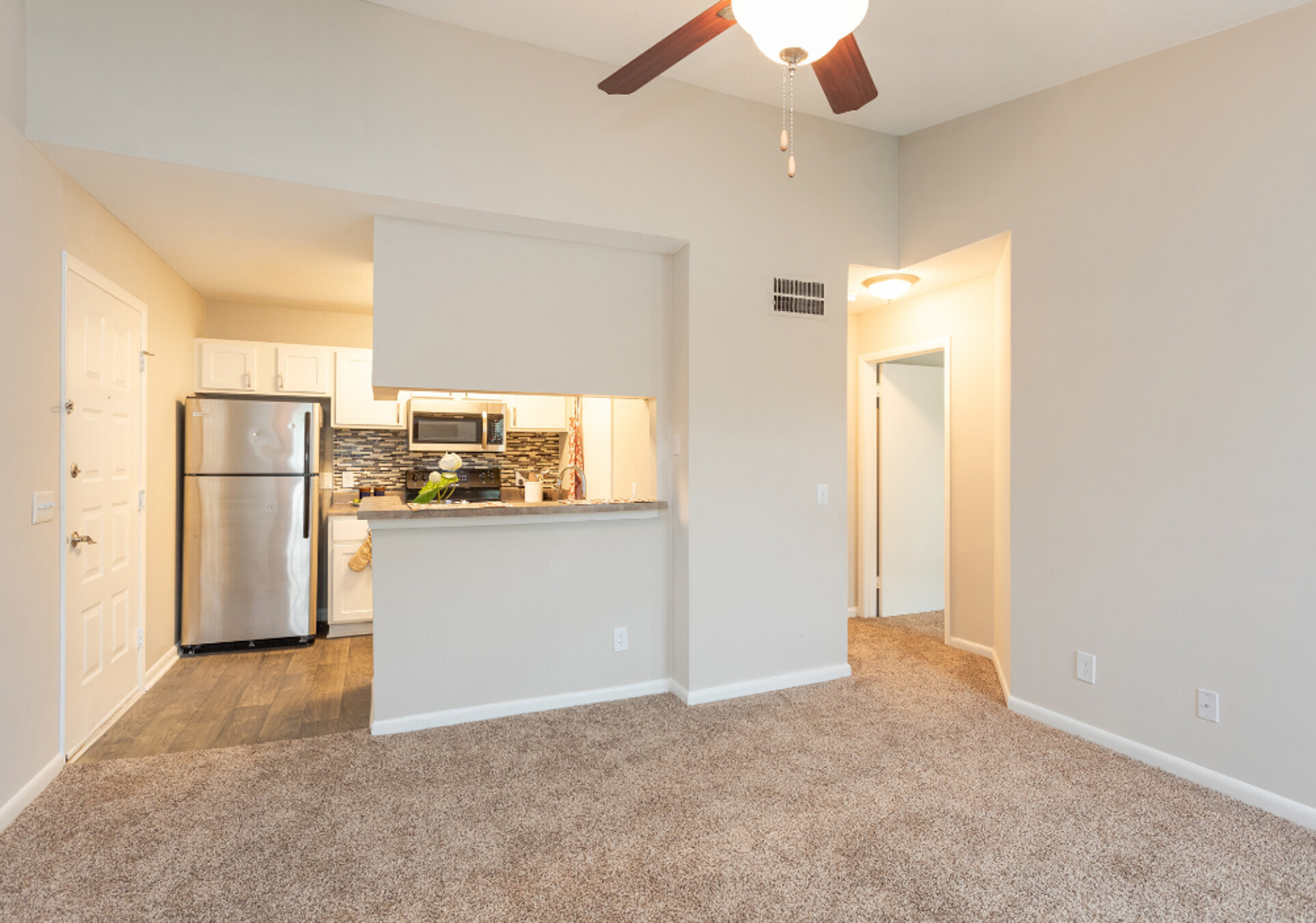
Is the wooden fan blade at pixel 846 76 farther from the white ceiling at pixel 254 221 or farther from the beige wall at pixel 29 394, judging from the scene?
the beige wall at pixel 29 394

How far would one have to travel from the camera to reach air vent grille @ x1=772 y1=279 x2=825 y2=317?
361 cm

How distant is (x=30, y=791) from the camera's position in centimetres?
243

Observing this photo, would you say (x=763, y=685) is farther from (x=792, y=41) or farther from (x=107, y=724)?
(x=107, y=724)

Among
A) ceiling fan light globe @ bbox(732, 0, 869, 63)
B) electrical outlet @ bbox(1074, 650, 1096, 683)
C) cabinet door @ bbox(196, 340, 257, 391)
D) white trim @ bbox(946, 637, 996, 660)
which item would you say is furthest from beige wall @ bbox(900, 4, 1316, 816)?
cabinet door @ bbox(196, 340, 257, 391)

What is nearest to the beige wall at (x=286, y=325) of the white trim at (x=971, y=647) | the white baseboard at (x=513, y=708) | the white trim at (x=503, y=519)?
the white trim at (x=503, y=519)

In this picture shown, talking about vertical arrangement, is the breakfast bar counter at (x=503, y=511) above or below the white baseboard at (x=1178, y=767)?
above

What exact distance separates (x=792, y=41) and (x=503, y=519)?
7.72 feet

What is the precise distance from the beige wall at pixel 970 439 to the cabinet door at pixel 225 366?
4.60 metres

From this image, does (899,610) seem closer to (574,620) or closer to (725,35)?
(574,620)

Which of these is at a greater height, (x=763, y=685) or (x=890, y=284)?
(x=890, y=284)

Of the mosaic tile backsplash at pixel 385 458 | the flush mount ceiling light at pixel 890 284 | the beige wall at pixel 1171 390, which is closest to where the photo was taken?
the beige wall at pixel 1171 390

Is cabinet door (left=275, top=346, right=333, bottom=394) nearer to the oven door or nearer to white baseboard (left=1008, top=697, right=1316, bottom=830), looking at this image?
the oven door

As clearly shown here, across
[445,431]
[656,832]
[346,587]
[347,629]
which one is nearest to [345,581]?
[346,587]

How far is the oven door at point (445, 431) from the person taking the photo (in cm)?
501
